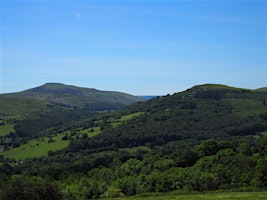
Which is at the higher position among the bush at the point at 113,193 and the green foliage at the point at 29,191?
the green foliage at the point at 29,191

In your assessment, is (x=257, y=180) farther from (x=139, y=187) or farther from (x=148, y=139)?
(x=148, y=139)

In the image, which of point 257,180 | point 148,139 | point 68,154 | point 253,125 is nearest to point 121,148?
point 148,139

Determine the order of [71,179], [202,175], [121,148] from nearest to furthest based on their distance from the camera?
[202,175] → [71,179] → [121,148]

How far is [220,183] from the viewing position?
68312mm

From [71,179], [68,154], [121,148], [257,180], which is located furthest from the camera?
[121,148]

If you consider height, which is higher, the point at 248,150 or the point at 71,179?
the point at 248,150

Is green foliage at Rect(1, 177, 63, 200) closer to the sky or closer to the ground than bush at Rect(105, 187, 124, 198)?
closer to the sky

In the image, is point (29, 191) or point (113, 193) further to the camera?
point (113, 193)

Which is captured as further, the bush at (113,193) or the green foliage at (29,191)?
the bush at (113,193)

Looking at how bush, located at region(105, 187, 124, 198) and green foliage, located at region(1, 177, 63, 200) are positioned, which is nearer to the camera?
green foliage, located at region(1, 177, 63, 200)

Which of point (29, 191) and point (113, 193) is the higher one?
point (29, 191)

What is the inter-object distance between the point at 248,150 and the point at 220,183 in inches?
A: 1139

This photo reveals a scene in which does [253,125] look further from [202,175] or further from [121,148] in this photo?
[202,175]

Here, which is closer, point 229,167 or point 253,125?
point 229,167
